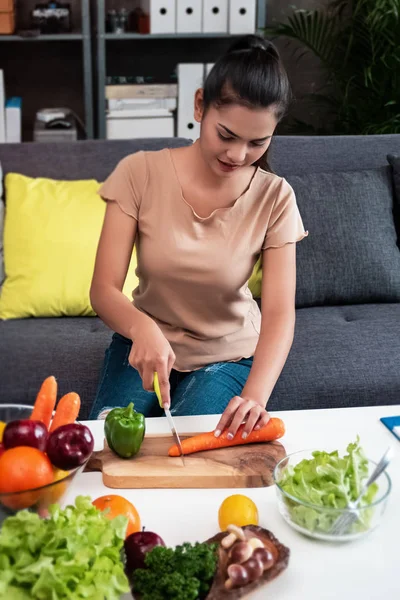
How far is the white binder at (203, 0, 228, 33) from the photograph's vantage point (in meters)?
3.52

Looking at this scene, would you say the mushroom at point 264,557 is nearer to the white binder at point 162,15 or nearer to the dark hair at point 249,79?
the dark hair at point 249,79

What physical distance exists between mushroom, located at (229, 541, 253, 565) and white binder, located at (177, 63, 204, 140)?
9.42 ft

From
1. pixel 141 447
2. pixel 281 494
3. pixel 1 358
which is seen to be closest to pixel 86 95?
pixel 1 358

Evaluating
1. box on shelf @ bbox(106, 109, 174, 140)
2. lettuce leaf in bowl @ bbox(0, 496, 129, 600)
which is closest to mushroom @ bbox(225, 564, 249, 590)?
lettuce leaf in bowl @ bbox(0, 496, 129, 600)

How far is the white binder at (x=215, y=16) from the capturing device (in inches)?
139

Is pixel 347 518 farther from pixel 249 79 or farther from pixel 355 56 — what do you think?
pixel 355 56

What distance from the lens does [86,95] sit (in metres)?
3.55

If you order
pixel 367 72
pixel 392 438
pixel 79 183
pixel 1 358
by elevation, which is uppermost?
pixel 367 72

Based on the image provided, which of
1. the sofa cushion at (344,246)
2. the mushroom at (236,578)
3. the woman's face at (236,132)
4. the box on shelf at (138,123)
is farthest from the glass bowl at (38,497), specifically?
the box on shelf at (138,123)

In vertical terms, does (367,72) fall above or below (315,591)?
above

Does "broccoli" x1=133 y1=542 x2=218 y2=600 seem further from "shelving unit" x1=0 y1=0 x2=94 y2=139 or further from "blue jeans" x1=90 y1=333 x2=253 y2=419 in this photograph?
"shelving unit" x1=0 y1=0 x2=94 y2=139

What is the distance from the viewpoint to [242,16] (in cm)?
355

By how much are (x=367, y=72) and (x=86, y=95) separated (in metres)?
1.30

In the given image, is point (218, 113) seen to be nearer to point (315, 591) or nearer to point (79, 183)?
point (315, 591)
